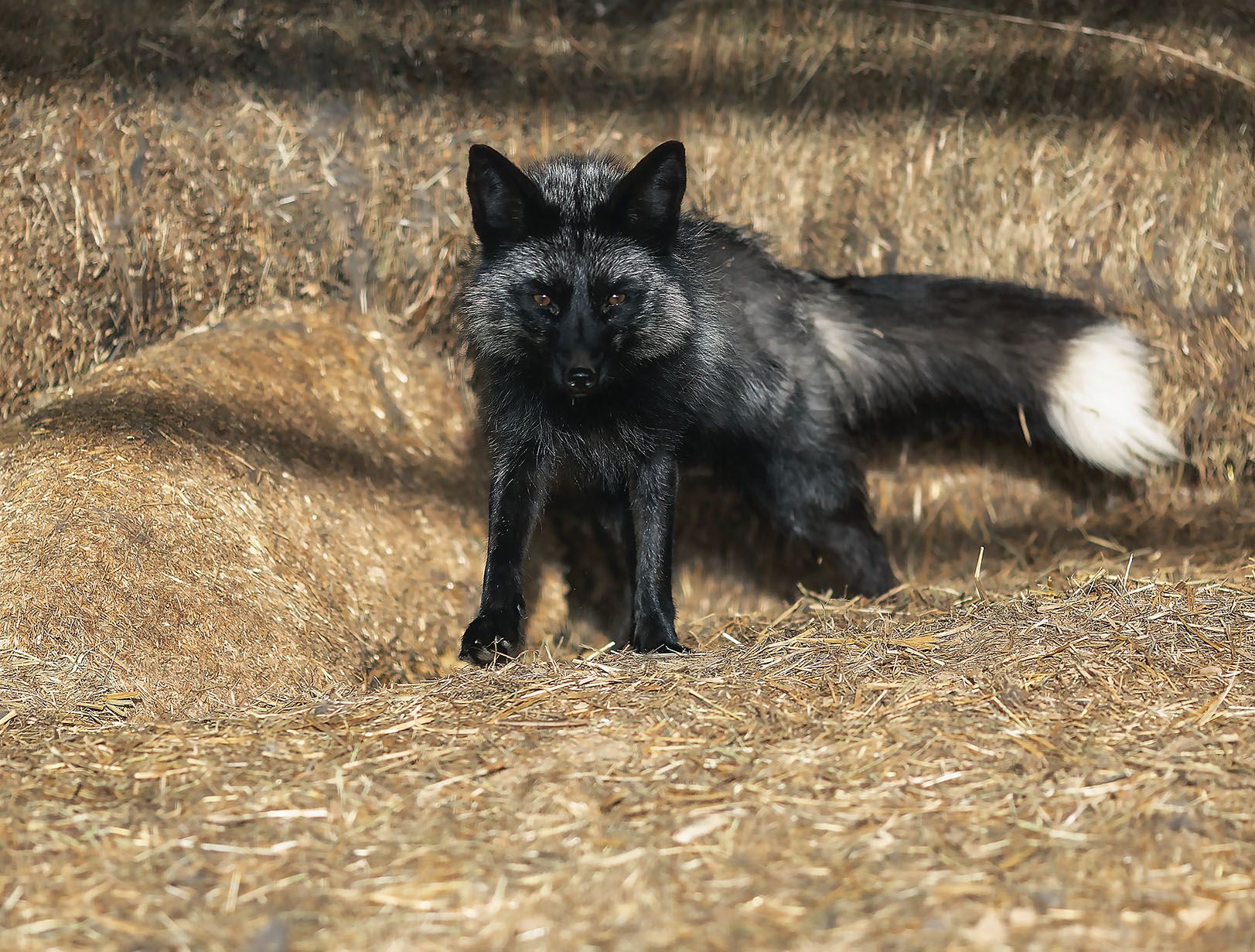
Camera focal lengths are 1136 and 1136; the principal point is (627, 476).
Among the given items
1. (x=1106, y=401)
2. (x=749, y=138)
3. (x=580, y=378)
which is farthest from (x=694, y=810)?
(x=749, y=138)

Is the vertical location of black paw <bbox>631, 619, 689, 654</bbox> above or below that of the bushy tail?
below

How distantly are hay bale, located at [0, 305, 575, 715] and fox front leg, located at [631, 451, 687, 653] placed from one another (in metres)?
1.17

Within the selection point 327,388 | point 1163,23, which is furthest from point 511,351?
point 1163,23

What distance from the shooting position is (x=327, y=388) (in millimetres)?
5684

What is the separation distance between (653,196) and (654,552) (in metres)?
1.40

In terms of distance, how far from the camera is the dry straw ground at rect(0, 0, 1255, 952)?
2.36 meters

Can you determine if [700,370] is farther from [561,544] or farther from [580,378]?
[561,544]

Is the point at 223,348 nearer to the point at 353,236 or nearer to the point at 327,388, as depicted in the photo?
the point at 327,388

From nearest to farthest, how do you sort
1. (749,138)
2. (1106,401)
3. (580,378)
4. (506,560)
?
(580,378), (506,560), (1106,401), (749,138)

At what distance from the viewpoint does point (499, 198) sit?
442cm

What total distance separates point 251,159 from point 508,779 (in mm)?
4093

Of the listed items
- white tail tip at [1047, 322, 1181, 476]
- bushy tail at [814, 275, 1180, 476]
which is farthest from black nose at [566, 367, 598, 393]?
white tail tip at [1047, 322, 1181, 476]

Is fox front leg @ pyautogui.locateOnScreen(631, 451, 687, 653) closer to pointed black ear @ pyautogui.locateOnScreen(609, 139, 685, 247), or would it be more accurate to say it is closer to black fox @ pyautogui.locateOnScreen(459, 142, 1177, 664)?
black fox @ pyautogui.locateOnScreen(459, 142, 1177, 664)

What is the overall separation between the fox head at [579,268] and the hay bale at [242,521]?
1.22 m
